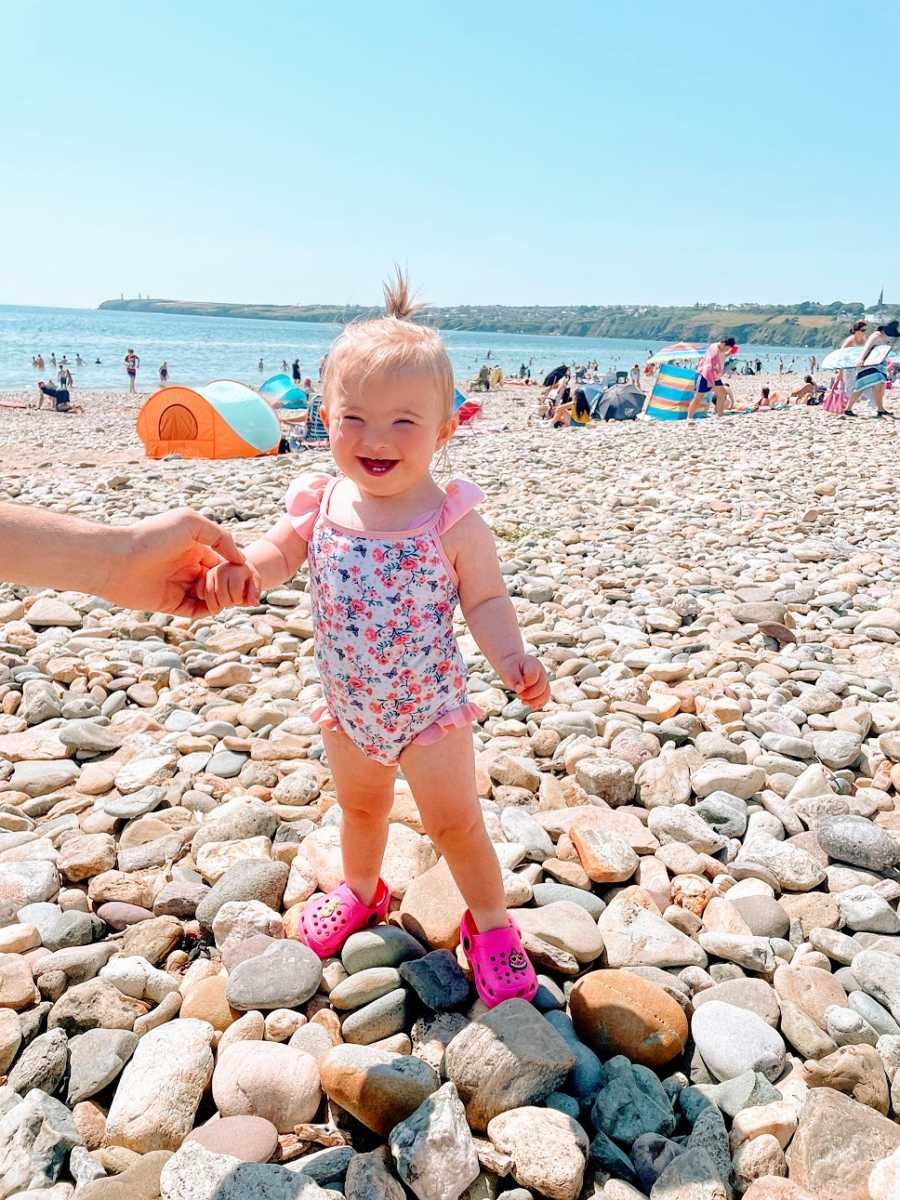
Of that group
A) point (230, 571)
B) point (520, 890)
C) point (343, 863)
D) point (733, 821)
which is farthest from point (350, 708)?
point (733, 821)

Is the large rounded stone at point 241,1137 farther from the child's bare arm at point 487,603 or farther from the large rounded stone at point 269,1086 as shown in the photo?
the child's bare arm at point 487,603

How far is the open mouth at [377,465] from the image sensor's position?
6.16 feet

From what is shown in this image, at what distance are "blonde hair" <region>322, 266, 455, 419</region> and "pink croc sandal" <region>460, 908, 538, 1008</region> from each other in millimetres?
1246

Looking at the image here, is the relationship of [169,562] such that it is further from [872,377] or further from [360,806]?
[872,377]

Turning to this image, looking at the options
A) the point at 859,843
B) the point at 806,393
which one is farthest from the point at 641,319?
the point at 859,843

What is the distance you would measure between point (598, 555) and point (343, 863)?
4513 millimetres

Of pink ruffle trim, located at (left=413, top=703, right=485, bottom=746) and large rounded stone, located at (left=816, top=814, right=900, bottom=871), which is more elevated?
pink ruffle trim, located at (left=413, top=703, right=485, bottom=746)

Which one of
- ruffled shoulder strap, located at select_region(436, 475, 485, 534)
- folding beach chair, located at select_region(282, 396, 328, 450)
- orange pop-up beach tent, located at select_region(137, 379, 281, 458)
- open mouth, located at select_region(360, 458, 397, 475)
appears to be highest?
open mouth, located at select_region(360, 458, 397, 475)

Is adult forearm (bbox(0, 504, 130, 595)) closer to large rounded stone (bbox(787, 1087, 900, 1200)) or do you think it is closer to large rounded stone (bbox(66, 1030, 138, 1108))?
large rounded stone (bbox(66, 1030, 138, 1108))

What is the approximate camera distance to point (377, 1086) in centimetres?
169

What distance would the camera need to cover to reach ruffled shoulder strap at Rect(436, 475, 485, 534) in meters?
1.94

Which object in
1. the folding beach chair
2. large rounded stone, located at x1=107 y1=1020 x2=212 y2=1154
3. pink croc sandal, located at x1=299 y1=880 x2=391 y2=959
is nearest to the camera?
large rounded stone, located at x1=107 y1=1020 x2=212 y2=1154

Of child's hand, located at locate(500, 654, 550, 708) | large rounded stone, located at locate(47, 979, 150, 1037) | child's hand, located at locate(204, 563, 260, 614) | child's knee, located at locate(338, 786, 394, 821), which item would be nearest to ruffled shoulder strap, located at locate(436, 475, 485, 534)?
child's hand, located at locate(500, 654, 550, 708)

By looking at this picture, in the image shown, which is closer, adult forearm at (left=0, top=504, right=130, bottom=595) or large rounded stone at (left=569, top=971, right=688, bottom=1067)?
adult forearm at (left=0, top=504, right=130, bottom=595)
